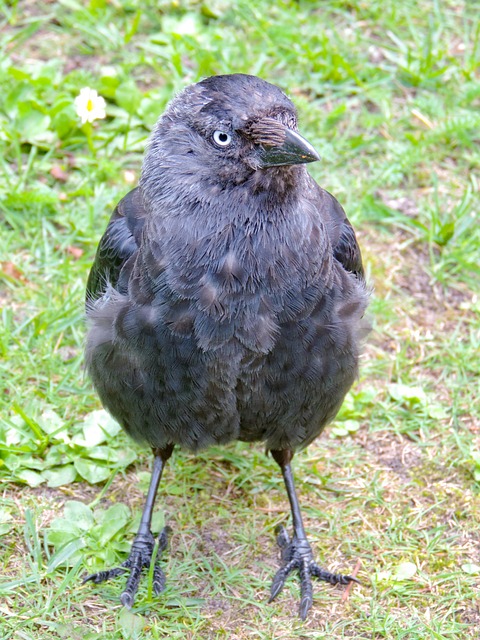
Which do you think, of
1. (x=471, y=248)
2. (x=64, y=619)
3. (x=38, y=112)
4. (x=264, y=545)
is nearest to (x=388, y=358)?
(x=471, y=248)

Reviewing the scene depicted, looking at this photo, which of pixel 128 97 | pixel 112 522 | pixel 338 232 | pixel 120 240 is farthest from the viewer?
pixel 128 97

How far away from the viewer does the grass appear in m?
3.78

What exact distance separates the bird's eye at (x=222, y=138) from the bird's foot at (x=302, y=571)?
1.73 meters

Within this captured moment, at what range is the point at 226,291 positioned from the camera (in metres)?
3.29

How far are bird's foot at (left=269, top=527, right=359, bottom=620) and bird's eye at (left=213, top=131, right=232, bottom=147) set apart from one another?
1.73 m

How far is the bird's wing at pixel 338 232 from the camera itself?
381cm

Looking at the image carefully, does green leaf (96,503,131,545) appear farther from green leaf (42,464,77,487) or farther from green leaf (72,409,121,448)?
green leaf (72,409,121,448)

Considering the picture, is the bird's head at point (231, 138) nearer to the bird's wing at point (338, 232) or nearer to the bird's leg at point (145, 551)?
the bird's wing at point (338, 232)

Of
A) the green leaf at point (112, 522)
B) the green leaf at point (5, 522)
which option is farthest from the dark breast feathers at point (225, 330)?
the green leaf at point (5, 522)

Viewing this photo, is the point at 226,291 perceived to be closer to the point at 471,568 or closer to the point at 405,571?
the point at 405,571

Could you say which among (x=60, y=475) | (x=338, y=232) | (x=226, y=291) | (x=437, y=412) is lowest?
(x=60, y=475)

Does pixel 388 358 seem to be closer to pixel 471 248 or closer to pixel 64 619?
pixel 471 248

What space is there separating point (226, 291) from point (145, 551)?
126 centimetres

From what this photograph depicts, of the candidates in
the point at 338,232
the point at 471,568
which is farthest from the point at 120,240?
the point at 471,568
